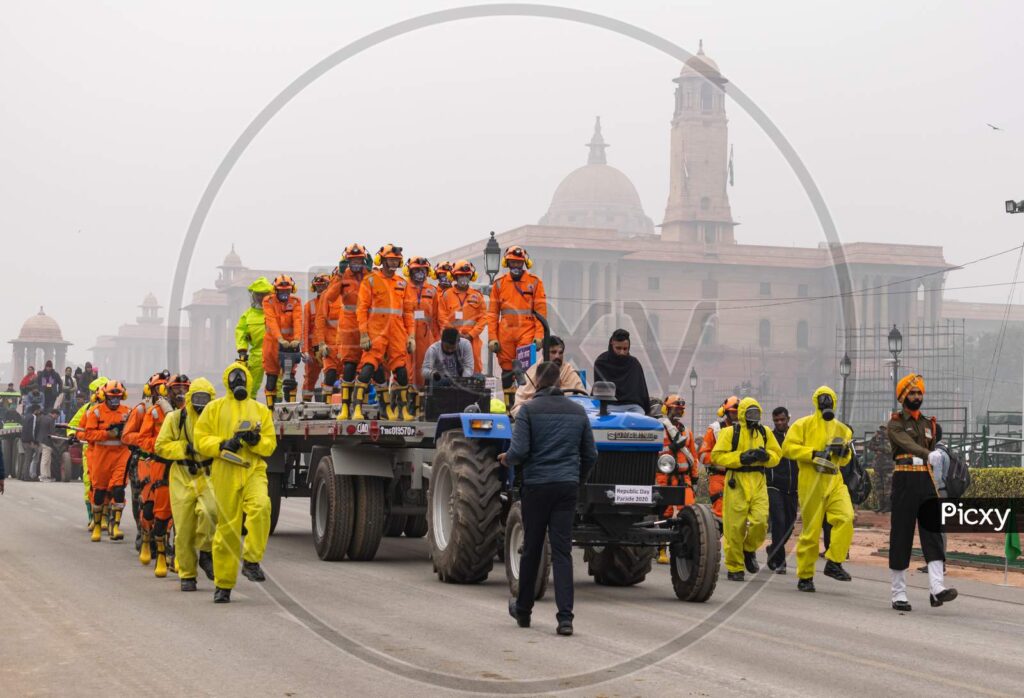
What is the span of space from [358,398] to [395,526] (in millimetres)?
4082

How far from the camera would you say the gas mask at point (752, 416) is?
56.0 ft

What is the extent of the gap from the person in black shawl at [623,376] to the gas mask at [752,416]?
2.69 meters


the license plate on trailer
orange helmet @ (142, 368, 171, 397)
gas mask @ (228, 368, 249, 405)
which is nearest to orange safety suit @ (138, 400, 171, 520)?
orange helmet @ (142, 368, 171, 397)

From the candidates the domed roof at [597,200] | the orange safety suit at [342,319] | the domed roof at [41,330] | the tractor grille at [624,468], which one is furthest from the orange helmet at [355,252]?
the domed roof at [597,200]

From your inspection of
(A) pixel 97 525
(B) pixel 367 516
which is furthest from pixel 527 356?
(A) pixel 97 525

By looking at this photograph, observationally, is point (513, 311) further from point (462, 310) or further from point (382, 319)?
point (382, 319)

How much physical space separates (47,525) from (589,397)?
38.4 ft

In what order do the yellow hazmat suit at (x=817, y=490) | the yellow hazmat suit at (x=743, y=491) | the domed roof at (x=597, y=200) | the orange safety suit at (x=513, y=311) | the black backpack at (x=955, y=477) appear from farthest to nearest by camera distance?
the domed roof at (x=597, y=200) → the orange safety suit at (x=513, y=311) → the yellow hazmat suit at (x=743, y=491) → the yellow hazmat suit at (x=817, y=490) → the black backpack at (x=955, y=477)

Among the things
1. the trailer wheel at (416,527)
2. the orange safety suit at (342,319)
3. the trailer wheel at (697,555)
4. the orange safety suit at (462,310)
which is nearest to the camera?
the trailer wheel at (697,555)

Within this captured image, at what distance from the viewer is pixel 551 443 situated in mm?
11773

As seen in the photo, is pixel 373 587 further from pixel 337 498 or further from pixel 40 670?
pixel 40 670

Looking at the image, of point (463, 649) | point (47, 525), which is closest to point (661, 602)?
point (463, 649)

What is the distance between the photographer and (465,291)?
2000 centimetres

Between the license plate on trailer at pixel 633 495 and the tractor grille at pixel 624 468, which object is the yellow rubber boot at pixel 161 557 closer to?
the tractor grille at pixel 624 468
